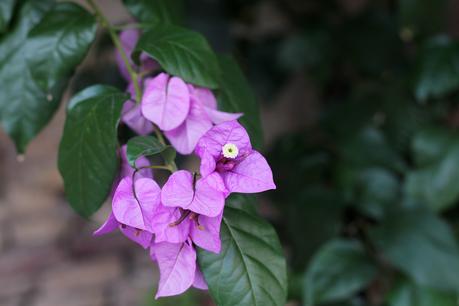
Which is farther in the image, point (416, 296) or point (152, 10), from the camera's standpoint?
point (416, 296)

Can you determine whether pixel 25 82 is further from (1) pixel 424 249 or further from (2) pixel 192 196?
(1) pixel 424 249

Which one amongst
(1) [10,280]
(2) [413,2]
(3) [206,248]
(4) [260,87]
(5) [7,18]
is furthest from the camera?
(1) [10,280]

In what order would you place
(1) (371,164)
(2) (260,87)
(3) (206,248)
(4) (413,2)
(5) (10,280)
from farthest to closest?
(5) (10,280), (2) (260,87), (1) (371,164), (4) (413,2), (3) (206,248)

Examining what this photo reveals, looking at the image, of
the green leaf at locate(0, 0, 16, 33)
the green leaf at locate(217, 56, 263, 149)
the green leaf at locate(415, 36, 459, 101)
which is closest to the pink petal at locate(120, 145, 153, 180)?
the green leaf at locate(217, 56, 263, 149)

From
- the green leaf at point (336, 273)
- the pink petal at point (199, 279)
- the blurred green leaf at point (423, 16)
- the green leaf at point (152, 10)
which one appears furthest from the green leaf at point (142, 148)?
the blurred green leaf at point (423, 16)

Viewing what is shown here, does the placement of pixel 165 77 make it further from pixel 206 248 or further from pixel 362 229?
pixel 362 229

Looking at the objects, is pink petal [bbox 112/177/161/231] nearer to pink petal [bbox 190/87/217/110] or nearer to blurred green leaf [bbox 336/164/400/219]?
pink petal [bbox 190/87/217/110]

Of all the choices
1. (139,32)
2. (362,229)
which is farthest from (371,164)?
(139,32)

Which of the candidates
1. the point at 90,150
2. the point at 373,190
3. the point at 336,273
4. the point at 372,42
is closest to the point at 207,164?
the point at 90,150
